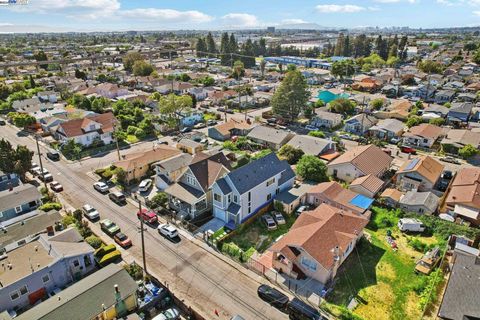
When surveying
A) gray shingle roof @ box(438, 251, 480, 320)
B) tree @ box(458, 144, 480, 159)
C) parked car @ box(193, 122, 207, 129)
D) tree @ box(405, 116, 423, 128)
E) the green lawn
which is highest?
tree @ box(405, 116, 423, 128)

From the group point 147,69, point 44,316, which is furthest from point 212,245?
point 147,69

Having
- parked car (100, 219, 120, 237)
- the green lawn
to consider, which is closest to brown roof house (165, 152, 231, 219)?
the green lawn

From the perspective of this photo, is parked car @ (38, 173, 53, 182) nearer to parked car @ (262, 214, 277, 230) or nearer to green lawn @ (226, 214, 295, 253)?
green lawn @ (226, 214, 295, 253)

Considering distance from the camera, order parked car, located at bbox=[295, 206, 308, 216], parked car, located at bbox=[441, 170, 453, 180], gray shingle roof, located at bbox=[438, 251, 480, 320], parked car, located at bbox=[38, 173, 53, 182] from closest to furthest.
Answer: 1. gray shingle roof, located at bbox=[438, 251, 480, 320]
2. parked car, located at bbox=[295, 206, 308, 216]
3. parked car, located at bbox=[38, 173, 53, 182]
4. parked car, located at bbox=[441, 170, 453, 180]

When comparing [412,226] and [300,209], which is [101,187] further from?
[412,226]

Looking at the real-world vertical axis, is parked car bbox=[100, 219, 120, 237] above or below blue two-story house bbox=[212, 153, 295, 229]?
below

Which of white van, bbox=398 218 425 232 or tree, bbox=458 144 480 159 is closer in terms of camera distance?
white van, bbox=398 218 425 232
